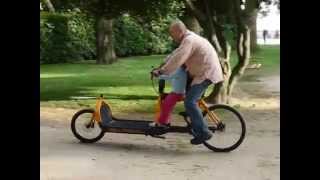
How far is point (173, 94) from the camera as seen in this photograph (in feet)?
23.0

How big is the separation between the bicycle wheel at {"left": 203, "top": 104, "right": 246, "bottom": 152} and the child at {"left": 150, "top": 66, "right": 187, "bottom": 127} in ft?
1.26

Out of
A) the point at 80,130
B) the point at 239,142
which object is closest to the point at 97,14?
the point at 80,130

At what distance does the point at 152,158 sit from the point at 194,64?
1.13m

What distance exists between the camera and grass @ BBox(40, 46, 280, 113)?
1127cm

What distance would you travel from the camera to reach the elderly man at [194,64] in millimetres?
6719

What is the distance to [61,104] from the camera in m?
11.1

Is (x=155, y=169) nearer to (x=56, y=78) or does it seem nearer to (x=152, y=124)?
(x=152, y=124)

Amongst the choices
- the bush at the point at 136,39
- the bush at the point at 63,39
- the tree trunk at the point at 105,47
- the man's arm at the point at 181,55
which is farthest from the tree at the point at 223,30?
the bush at the point at 63,39

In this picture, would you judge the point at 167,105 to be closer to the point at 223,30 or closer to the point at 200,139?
the point at 200,139

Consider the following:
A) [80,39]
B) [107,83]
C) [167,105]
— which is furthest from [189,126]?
[80,39]

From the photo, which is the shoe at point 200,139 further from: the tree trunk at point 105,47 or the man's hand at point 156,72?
the tree trunk at point 105,47

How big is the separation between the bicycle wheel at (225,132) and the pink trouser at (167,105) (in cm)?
37

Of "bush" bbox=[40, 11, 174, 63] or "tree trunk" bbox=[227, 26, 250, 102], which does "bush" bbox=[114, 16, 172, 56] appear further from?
"tree trunk" bbox=[227, 26, 250, 102]
